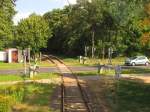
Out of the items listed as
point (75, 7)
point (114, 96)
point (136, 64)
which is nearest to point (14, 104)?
point (114, 96)

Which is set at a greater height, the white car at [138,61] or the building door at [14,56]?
the building door at [14,56]

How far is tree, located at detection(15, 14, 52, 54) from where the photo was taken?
79.2m

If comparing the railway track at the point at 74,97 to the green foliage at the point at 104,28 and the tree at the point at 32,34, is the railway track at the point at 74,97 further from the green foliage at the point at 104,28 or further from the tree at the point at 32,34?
the green foliage at the point at 104,28

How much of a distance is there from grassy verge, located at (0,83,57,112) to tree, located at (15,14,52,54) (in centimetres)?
4275

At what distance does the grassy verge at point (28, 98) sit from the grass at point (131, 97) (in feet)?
13.1

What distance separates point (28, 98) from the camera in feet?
97.6

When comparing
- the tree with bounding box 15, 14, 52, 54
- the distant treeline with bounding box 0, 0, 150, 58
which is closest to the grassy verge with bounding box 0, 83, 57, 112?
the tree with bounding box 15, 14, 52, 54

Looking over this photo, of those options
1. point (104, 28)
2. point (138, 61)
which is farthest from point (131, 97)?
point (104, 28)

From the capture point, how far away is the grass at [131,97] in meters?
26.4

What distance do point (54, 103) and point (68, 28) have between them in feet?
217

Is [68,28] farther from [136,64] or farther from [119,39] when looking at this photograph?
[136,64]

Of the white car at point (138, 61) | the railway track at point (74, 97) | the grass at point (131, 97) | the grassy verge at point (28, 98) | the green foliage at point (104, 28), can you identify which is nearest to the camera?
the grassy verge at point (28, 98)

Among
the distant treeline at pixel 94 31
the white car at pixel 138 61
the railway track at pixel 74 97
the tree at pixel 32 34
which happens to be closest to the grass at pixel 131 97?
the railway track at pixel 74 97

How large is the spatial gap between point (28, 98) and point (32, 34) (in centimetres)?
5082
